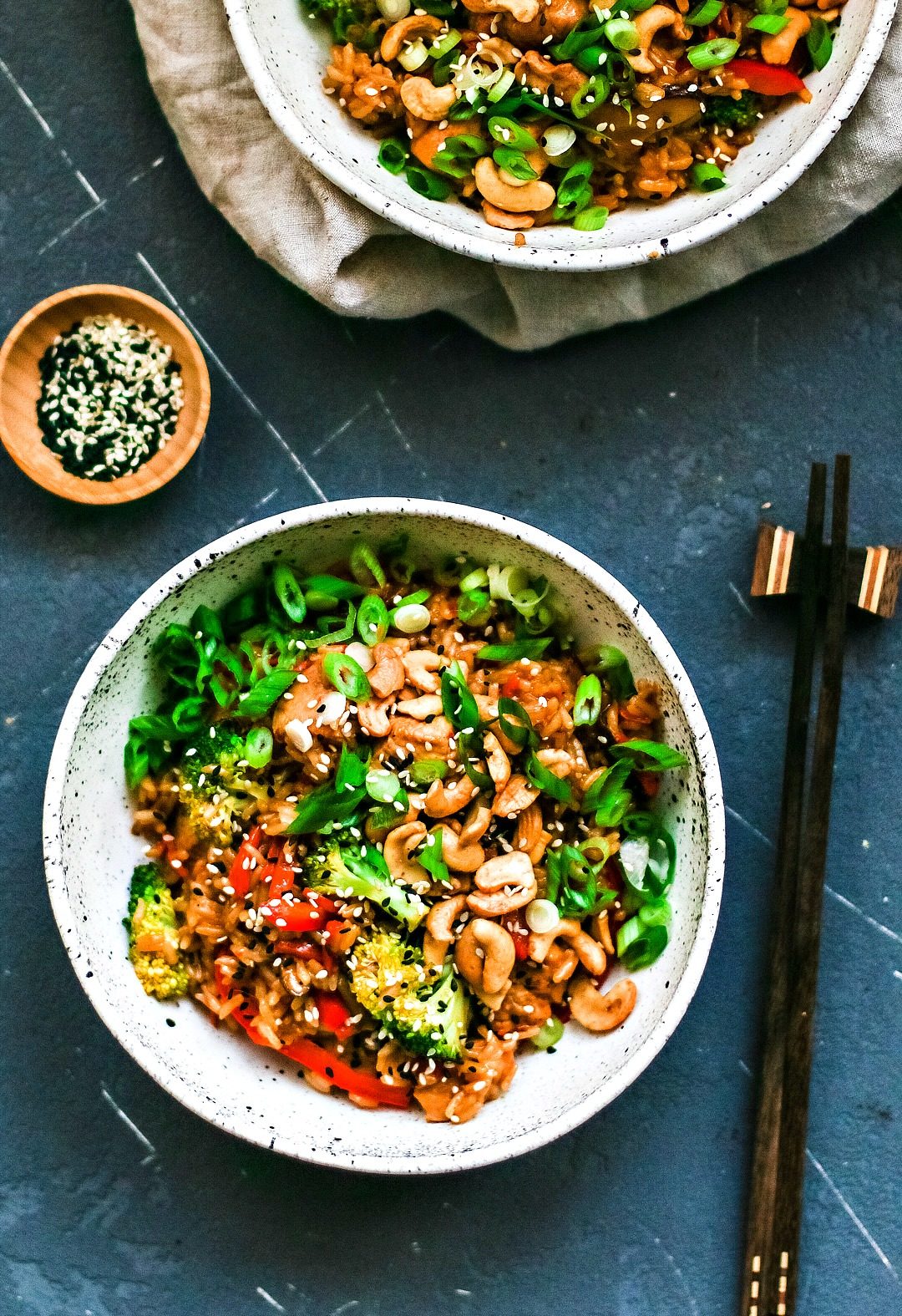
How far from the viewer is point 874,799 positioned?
2.42 meters

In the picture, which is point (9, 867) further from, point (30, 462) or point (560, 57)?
point (560, 57)

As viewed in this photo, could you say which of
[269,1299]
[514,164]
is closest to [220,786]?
[269,1299]

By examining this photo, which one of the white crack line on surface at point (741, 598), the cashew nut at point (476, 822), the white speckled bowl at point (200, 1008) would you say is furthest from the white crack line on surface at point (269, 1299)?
the white crack line on surface at point (741, 598)

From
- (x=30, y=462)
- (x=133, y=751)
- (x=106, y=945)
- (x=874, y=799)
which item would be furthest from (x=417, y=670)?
(x=874, y=799)

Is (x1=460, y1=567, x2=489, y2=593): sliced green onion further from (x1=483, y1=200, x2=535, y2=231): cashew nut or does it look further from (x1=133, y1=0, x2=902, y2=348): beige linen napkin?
(x1=483, y1=200, x2=535, y2=231): cashew nut

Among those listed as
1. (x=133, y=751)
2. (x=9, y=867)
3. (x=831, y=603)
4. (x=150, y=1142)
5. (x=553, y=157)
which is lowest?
(x=150, y=1142)

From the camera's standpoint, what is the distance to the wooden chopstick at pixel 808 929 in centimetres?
226

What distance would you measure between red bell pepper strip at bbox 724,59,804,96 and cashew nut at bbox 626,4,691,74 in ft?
0.46

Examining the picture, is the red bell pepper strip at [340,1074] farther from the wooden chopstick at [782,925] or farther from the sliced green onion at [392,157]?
the sliced green onion at [392,157]

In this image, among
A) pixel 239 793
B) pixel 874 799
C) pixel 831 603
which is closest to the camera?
pixel 239 793

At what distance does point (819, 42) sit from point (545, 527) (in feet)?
3.36

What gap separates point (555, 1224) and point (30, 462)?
1.87 m

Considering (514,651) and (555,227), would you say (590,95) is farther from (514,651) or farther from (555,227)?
(514,651)

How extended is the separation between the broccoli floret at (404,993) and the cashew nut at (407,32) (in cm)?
159
